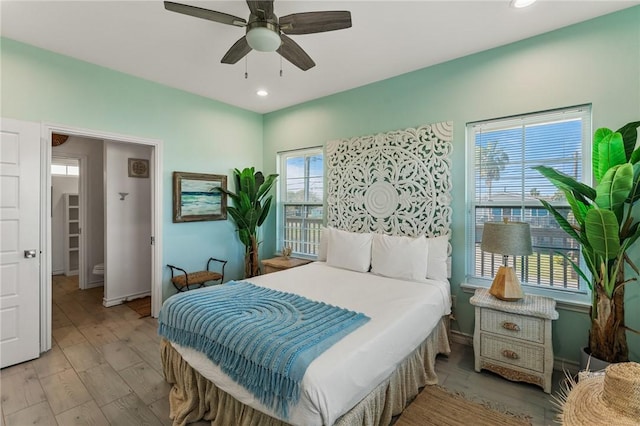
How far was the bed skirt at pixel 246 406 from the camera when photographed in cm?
158

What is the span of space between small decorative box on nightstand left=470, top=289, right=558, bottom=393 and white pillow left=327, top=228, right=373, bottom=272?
1103 millimetres

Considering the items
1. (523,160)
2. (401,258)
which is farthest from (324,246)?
(523,160)

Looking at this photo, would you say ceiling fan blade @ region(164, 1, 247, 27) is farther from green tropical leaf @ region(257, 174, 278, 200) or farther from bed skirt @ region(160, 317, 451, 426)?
green tropical leaf @ region(257, 174, 278, 200)

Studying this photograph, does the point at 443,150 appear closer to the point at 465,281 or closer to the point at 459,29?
the point at 459,29

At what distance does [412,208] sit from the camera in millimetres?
3250

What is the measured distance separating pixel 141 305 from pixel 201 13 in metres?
3.97

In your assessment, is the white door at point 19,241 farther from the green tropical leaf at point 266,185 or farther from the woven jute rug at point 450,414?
the woven jute rug at point 450,414

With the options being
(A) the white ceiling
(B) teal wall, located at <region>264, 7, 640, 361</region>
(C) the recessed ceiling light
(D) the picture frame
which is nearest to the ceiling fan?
(A) the white ceiling

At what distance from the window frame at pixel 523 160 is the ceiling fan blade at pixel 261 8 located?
219cm

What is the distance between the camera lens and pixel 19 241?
265cm

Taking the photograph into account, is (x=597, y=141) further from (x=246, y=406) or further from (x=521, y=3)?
(x=246, y=406)

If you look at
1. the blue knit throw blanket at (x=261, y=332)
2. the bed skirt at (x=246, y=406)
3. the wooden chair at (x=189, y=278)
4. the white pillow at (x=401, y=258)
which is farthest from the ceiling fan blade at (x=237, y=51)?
the wooden chair at (x=189, y=278)

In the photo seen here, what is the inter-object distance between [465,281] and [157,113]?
4.12 metres

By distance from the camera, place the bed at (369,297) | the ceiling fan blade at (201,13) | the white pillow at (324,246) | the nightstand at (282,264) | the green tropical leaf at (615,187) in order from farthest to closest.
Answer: the nightstand at (282,264) → the white pillow at (324,246) → the green tropical leaf at (615,187) → the ceiling fan blade at (201,13) → the bed at (369,297)
